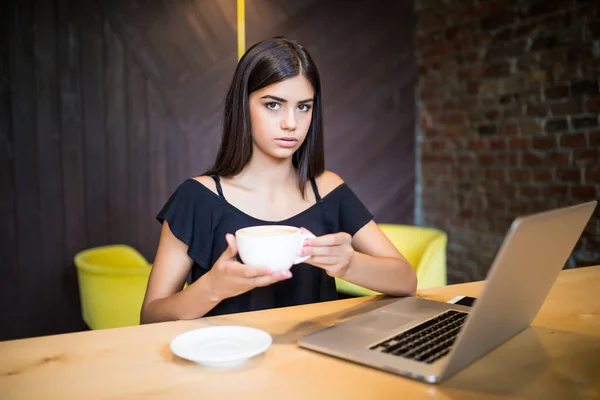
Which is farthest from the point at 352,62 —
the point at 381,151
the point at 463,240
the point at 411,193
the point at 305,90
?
the point at 305,90

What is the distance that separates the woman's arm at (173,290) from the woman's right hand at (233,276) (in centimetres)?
3

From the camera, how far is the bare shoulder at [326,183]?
5.40ft

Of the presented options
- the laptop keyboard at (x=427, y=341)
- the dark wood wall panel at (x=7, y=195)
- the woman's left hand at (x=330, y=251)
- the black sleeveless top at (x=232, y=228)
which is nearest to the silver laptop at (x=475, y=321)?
the laptop keyboard at (x=427, y=341)

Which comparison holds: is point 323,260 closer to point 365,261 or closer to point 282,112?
point 365,261

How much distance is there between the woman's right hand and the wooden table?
0.08 metres

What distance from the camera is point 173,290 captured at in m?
1.34

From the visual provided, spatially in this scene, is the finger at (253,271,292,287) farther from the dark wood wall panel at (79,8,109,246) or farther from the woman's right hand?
the dark wood wall panel at (79,8,109,246)

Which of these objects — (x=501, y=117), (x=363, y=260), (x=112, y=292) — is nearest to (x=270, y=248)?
(x=363, y=260)

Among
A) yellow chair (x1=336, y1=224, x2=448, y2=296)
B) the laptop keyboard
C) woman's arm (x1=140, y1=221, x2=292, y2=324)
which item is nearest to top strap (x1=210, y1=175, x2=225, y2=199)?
Result: woman's arm (x1=140, y1=221, x2=292, y2=324)

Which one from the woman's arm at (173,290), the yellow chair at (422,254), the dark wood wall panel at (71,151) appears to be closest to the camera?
the woman's arm at (173,290)

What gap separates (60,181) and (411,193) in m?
2.18

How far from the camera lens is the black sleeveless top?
4.67ft

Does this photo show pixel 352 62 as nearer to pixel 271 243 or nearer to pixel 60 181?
pixel 60 181

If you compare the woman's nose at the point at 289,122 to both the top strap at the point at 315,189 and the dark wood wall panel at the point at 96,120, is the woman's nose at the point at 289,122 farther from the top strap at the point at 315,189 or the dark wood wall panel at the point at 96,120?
the dark wood wall panel at the point at 96,120
